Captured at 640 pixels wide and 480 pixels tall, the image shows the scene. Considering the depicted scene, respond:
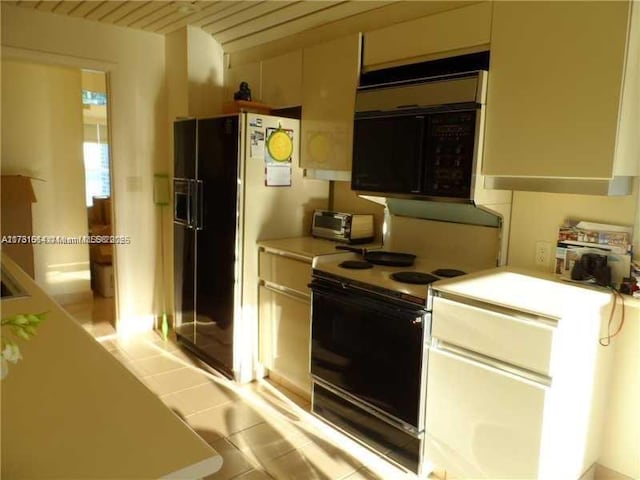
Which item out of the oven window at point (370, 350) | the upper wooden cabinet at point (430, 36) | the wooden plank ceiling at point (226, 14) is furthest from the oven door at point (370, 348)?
the wooden plank ceiling at point (226, 14)

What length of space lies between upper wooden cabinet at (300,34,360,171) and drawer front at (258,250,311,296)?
63 cm

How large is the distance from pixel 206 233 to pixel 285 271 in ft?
2.42

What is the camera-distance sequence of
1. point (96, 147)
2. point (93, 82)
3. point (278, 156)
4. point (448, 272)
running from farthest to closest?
point (96, 147) < point (93, 82) < point (278, 156) < point (448, 272)

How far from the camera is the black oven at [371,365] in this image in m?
2.18

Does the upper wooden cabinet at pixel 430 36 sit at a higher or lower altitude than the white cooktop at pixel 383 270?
higher

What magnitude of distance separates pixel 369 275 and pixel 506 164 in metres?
0.81

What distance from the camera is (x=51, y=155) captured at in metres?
5.00

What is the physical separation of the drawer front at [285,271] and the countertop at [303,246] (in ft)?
0.14

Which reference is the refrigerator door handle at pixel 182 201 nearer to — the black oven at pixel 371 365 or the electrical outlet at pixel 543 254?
the black oven at pixel 371 365

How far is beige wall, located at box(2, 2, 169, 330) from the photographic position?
3.50 m

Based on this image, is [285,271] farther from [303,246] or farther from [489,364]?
[489,364]

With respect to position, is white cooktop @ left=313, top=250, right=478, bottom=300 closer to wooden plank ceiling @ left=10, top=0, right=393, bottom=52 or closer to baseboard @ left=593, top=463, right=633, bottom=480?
baseboard @ left=593, top=463, right=633, bottom=480

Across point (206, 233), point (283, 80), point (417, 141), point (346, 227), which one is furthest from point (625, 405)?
point (283, 80)

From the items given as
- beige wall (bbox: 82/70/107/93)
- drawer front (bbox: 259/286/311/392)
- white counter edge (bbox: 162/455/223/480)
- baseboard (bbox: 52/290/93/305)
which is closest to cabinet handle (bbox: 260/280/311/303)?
drawer front (bbox: 259/286/311/392)
